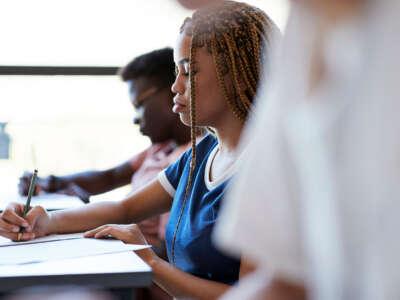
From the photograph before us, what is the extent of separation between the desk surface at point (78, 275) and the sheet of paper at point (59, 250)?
0.24ft

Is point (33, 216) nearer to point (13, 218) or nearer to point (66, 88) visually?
point (13, 218)

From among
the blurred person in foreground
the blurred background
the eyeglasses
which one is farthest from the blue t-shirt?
the blurred background

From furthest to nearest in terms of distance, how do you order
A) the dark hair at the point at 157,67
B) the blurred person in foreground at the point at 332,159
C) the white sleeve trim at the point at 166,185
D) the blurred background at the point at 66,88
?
the blurred background at the point at 66,88, the dark hair at the point at 157,67, the white sleeve trim at the point at 166,185, the blurred person in foreground at the point at 332,159

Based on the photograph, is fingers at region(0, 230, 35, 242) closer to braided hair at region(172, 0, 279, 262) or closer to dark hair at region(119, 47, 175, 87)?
braided hair at region(172, 0, 279, 262)

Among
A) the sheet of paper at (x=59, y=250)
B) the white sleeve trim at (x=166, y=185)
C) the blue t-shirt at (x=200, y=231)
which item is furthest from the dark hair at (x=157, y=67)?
the sheet of paper at (x=59, y=250)

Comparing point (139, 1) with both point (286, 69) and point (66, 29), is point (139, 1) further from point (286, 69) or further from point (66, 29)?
point (286, 69)

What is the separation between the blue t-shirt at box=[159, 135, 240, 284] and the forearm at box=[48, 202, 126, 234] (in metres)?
0.23

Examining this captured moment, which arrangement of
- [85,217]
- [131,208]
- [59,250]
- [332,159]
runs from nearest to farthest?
1. [332,159]
2. [59,250]
3. [85,217]
4. [131,208]

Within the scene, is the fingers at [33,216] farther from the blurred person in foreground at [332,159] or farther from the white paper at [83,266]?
the blurred person in foreground at [332,159]

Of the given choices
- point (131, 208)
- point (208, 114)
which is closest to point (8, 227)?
point (131, 208)

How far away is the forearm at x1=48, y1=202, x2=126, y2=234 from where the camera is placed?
4.08 ft

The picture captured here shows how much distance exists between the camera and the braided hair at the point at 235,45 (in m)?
1.11

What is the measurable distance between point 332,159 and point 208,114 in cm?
82

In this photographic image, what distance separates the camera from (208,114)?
1141mm
